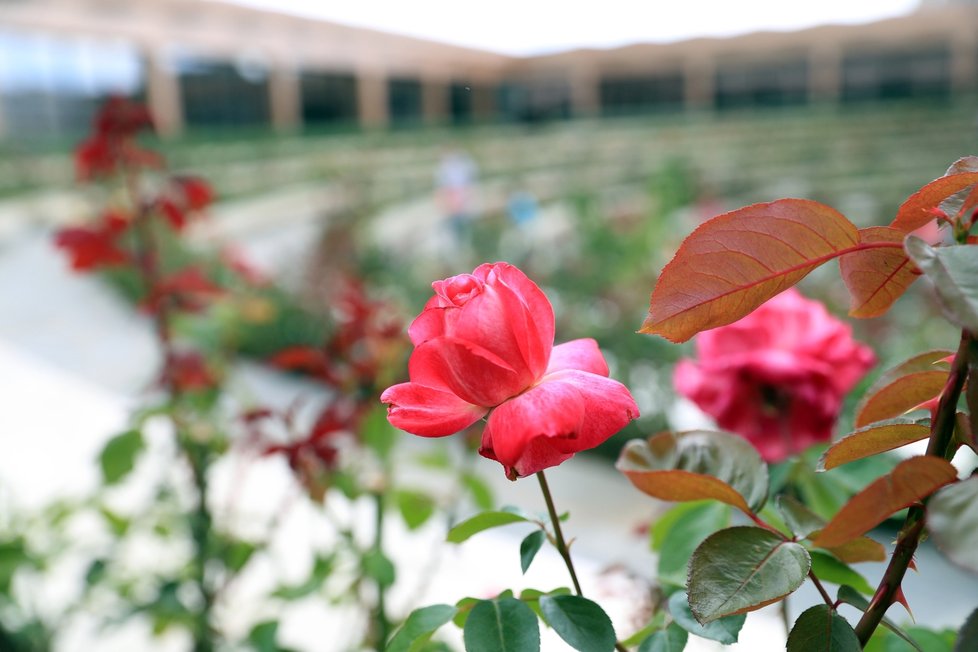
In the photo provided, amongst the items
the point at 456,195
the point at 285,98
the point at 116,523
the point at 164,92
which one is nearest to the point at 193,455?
the point at 116,523

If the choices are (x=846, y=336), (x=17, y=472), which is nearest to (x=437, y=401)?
(x=846, y=336)

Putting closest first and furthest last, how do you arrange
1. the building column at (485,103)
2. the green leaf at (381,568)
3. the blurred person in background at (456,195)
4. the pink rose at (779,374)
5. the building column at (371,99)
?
the pink rose at (779,374) → the green leaf at (381,568) → the blurred person in background at (456,195) → the building column at (371,99) → the building column at (485,103)

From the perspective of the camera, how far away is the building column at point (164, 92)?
35.0 ft

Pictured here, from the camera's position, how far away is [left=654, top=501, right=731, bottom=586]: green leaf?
0.37 m

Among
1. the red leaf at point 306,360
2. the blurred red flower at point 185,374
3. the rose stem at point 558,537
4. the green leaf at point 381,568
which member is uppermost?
the rose stem at point 558,537

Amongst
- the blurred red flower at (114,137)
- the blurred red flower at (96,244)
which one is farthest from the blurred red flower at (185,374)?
the blurred red flower at (114,137)

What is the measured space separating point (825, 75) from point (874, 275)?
17014 mm

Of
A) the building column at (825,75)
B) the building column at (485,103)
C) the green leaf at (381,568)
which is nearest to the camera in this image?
the green leaf at (381,568)

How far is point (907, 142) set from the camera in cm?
1225

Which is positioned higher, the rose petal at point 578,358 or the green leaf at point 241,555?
the rose petal at point 578,358

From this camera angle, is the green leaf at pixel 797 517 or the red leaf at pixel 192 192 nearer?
the green leaf at pixel 797 517

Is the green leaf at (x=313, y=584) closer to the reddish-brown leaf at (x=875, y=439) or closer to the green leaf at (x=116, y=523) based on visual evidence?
the green leaf at (x=116, y=523)

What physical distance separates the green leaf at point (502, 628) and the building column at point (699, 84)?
58.0ft

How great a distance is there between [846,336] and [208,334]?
996mm
